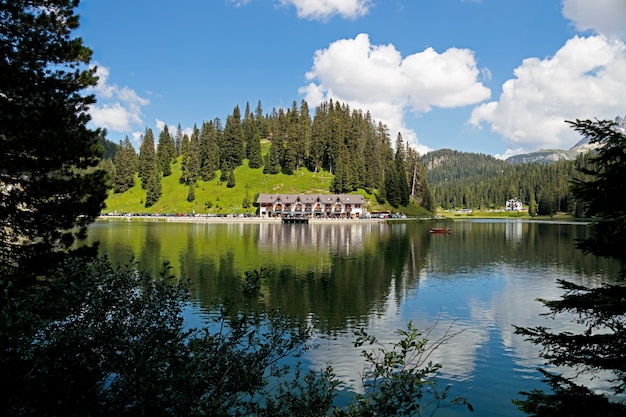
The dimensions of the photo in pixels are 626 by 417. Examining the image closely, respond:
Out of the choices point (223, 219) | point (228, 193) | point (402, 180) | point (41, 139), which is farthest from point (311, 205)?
point (41, 139)

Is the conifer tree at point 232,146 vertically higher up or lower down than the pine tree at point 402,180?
higher up

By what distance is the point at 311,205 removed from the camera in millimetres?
146875

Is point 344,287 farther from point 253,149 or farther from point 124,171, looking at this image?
point 124,171

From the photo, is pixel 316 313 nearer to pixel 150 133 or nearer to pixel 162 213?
pixel 162 213

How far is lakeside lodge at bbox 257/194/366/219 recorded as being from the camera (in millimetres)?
145625

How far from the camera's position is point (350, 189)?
15488 centimetres

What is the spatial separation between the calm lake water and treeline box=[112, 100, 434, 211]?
83.5 m

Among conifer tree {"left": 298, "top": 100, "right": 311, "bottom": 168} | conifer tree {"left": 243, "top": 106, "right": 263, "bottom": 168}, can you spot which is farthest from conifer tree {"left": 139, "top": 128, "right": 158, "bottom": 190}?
conifer tree {"left": 298, "top": 100, "right": 311, "bottom": 168}

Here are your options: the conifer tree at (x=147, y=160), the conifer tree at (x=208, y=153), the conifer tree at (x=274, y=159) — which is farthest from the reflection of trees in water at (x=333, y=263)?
the conifer tree at (x=147, y=160)

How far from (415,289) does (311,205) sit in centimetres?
10960

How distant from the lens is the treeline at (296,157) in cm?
15650

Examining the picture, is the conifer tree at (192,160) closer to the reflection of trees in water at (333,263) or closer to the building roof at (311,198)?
the building roof at (311,198)

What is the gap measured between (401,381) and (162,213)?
150m

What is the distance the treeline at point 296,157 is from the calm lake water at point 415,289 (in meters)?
83.5
